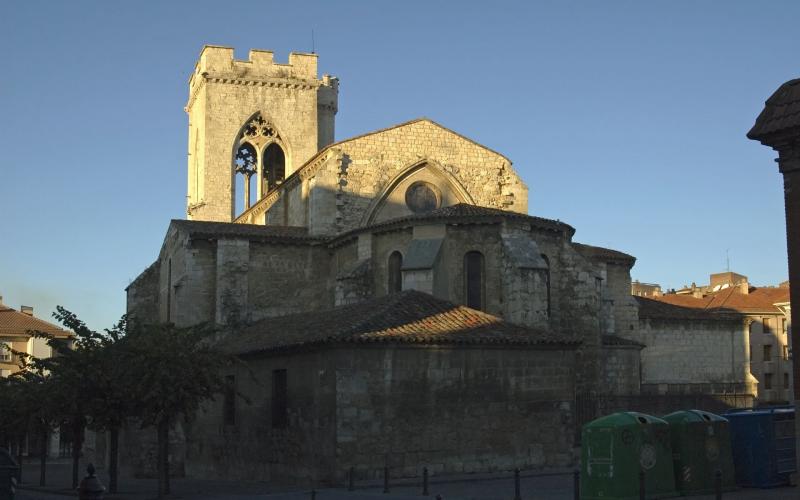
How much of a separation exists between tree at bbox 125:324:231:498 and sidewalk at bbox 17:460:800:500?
5.66 ft

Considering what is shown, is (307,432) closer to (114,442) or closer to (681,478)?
(114,442)

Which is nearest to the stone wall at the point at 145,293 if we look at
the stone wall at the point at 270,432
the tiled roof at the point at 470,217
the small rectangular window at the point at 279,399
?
the stone wall at the point at 270,432

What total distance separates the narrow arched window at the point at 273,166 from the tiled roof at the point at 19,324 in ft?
53.9

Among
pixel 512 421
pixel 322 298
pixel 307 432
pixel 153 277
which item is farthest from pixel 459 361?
pixel 153 277

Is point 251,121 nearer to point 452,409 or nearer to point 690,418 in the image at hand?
point 452,409

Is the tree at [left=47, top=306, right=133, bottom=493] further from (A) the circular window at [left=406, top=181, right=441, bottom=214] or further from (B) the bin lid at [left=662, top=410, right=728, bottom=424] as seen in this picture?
(A) the circular window at [left=406, top=181, right=441, bottom=214]

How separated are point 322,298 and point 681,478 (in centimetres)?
1873

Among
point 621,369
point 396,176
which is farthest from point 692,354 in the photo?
point 396,176

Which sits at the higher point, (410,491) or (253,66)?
(253,66)

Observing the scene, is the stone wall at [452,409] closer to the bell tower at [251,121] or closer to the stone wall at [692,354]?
the stone wall at [692,354]

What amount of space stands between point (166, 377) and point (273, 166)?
3206cm

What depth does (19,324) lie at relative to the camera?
58.1 meters

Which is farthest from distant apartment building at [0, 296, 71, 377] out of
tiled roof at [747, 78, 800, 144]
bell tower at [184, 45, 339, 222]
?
tiled roof at [747, 78, 800, 144]

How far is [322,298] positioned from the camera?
111ft
